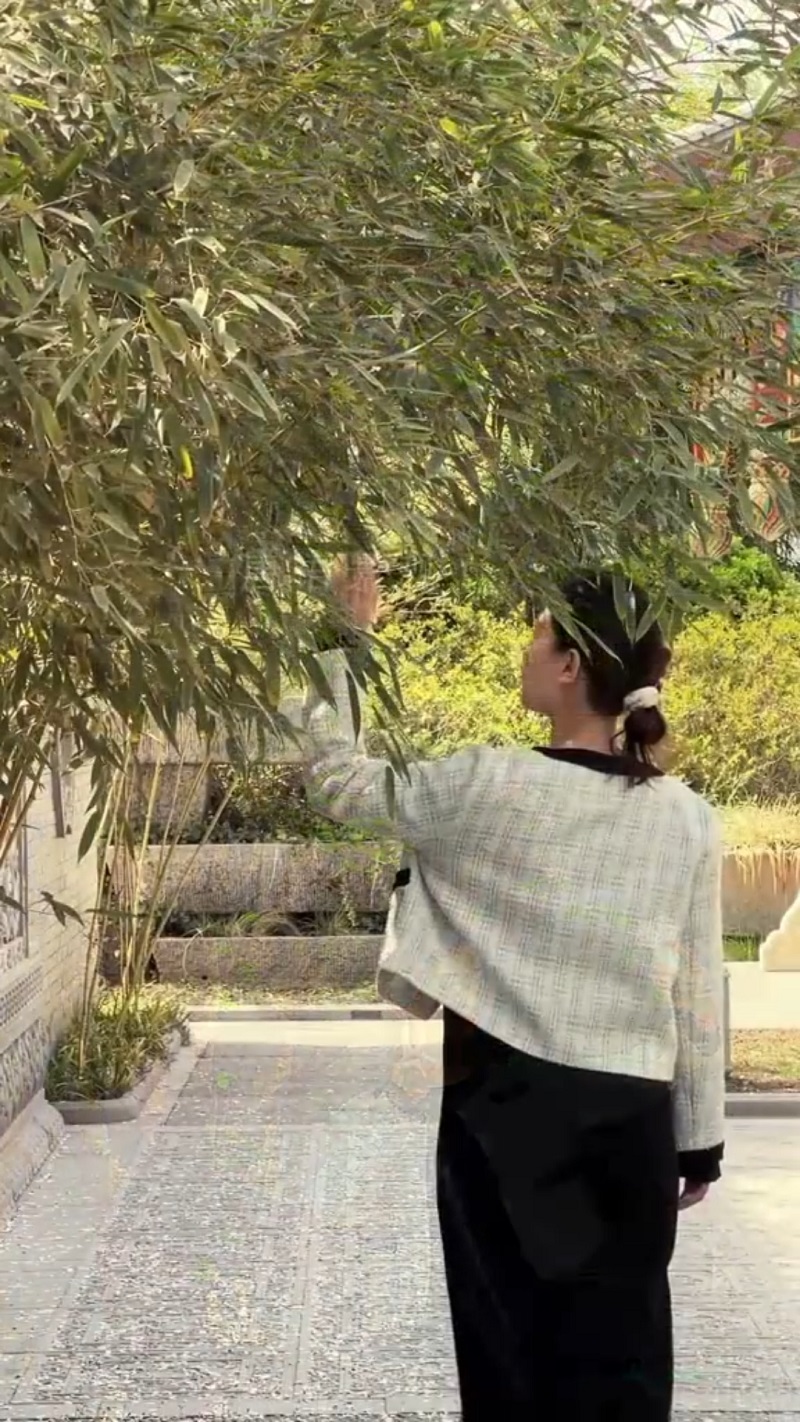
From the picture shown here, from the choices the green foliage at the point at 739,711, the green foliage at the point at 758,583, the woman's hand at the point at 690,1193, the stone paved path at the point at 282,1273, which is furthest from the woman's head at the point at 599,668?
the green foliage at the point at 758,583

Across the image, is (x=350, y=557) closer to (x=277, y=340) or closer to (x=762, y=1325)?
(x=277, y=340)

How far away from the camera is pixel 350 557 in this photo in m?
2.42

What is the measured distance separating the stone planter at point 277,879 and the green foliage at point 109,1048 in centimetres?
277

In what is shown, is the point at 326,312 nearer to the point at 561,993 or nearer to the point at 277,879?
the point at 561,993

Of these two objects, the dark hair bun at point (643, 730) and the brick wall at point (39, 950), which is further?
the brick wall at point (39, 950)

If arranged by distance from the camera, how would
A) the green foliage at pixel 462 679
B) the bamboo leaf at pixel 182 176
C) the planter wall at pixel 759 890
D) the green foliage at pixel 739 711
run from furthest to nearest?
the green foliage at pixel 739 711 → the green foliage at pixel 462 679 → the planter wall at pixel 759 890 → the bamboo leaf at pixel 182 176

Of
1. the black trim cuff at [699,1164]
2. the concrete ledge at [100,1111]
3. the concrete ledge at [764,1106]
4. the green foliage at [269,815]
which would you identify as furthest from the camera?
the green foliage at [269,815]

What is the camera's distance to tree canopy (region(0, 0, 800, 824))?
196 cm

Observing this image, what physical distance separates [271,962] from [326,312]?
29.6 ft

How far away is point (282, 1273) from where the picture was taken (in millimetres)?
5227

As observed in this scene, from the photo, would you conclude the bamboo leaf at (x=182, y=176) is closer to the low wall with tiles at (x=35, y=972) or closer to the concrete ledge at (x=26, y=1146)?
the low wall with tiles at (x=35, y=972)

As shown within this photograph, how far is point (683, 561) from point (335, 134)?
30.6 inches

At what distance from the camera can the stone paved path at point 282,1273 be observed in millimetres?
4254

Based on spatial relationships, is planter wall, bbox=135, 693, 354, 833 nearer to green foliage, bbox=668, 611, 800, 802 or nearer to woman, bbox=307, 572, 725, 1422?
green foliage, bbox=668, 611, 800, 802
